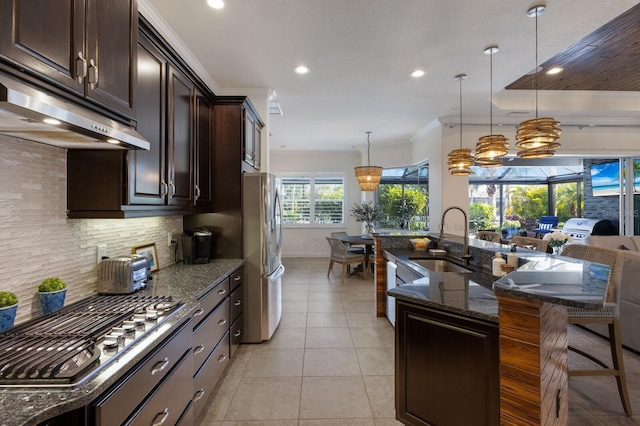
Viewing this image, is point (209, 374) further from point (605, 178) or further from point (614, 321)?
point (605, 178)

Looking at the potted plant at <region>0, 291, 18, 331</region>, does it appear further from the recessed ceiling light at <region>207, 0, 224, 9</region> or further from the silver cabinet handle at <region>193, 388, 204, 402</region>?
the recessed ceiling light at <region>207, 0, 224, 9</region>

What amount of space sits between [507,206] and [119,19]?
1035cm

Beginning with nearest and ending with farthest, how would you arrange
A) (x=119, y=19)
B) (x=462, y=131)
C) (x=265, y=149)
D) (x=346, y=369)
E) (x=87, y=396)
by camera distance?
(x=87, y=396)
(x=119, y=19)
(x=346, y=369)
(x=265, y=149)
(x=462, y=131)

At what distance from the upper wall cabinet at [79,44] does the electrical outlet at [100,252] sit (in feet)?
3.12

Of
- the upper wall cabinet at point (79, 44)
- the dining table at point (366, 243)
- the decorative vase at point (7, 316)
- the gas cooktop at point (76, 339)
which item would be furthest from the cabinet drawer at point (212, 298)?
the dining table at point (366, 243)

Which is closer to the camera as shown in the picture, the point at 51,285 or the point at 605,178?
the point at 51,285

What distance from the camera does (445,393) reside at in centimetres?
157

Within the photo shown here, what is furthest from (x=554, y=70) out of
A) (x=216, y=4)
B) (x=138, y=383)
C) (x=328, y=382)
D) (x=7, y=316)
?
(x=7, y=316)

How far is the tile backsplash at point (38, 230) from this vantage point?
1386mm

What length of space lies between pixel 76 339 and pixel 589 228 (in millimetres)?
8627

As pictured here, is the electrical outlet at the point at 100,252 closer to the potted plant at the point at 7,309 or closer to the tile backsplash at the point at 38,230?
the tile backsplash at the point at 38,230

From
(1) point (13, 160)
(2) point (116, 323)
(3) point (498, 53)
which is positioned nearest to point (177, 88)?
(1) point (13, 160)

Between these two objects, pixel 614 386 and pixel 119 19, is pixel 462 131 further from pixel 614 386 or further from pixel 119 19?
pixel 119 19

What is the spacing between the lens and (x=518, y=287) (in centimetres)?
133
